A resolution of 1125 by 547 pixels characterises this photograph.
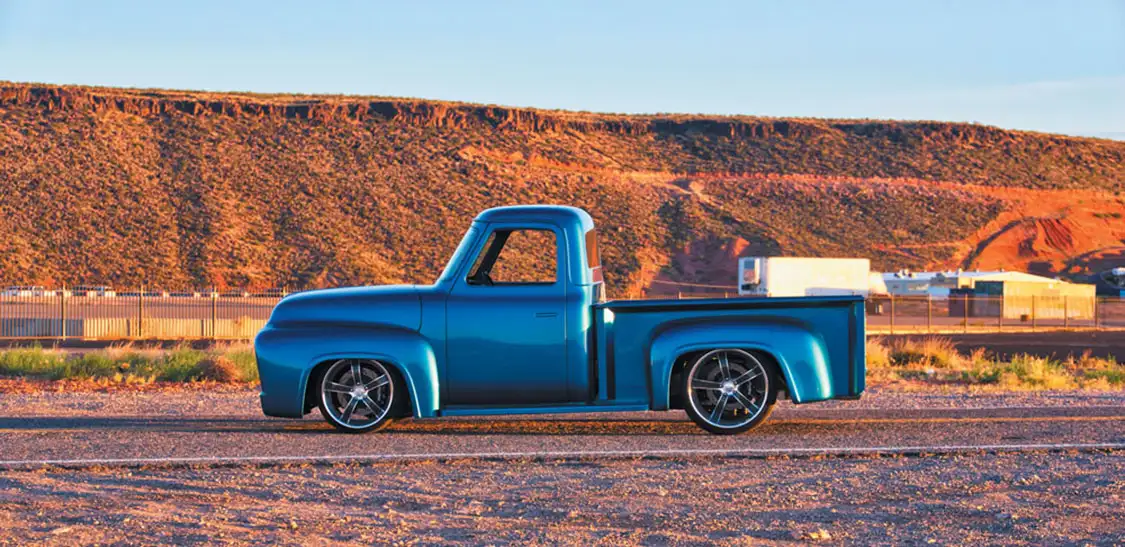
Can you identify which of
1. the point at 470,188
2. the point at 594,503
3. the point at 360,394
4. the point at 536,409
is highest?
the point at 470,188

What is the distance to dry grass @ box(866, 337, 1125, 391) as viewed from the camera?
2189 centimetres

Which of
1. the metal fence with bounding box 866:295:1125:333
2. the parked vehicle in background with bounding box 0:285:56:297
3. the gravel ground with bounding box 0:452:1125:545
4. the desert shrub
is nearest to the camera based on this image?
the gravel ground with bounding box 0:452:1125:545

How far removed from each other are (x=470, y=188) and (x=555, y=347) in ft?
263

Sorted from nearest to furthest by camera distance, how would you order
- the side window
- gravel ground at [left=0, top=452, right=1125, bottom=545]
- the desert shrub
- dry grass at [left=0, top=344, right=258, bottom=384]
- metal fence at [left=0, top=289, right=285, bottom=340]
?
gravel ground at [left=0, top=452, right=1125, bottom=545]
dry grass at [left=0, top=344, right=258, bottom=384]
the desert shrub
metal fence at [left=0, top=289, right=285, bottom=340]
the side window

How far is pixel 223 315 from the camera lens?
54.3 meters

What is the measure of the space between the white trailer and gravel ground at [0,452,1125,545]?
2099 inches

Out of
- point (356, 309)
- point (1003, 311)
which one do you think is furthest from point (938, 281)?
point (356, 309)

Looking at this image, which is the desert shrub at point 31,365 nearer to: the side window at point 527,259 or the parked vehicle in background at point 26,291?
the parked vehicle in background at point 26,291

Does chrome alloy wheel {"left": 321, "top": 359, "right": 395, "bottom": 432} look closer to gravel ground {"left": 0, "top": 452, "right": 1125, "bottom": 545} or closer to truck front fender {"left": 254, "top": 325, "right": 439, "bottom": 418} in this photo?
truck front fender {"left": 254, "top": 325, "right": 439, "bottom": 418}

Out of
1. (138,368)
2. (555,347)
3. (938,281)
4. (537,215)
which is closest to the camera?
(555,347)

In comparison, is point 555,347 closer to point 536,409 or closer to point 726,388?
point 536,409

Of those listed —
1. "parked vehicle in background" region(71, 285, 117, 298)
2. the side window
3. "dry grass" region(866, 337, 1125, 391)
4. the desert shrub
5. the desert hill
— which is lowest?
"dry grass" region(866, 337, 1125, 391)

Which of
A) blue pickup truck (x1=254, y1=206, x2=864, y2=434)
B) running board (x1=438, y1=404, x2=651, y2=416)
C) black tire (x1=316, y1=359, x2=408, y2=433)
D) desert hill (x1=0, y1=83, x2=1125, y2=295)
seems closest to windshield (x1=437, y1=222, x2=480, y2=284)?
blue pickup truck (x1=254, y1=206, x2=864, y2=434)

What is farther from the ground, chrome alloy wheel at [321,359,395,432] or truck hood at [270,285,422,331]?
truck hood at [270,285,422,331]
